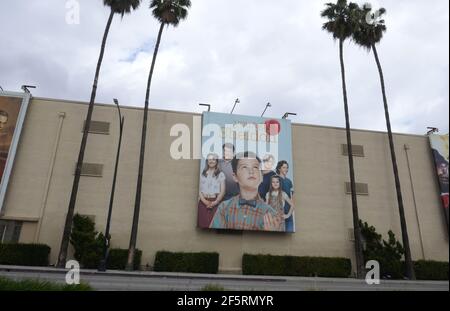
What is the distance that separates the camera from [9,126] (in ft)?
78.9

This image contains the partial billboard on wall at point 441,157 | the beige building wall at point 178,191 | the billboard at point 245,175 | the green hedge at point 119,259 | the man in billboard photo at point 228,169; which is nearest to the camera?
the green hedge at point 119,259

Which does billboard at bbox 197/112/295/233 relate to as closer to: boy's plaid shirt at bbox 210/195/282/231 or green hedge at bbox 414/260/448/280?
boy's plaid shirt at bbox 210/195/282/231

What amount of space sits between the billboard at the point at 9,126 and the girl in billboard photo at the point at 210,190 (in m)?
12.8

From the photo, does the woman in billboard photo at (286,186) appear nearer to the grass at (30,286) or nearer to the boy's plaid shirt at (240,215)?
the boy's plaid shirt at (240,215)

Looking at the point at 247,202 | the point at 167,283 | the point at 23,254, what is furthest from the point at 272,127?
the point at 23,254

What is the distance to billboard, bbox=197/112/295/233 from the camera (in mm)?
24078

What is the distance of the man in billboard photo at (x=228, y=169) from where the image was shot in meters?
24.5

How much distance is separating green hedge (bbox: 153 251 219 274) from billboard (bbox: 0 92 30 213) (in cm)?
1078

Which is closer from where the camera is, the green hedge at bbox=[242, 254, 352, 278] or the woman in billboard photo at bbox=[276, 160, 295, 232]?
the green hedge at bbox=[242, 254, 352, 278]

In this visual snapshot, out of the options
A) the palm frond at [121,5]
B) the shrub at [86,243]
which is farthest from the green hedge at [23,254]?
the palm frond at [121,5]

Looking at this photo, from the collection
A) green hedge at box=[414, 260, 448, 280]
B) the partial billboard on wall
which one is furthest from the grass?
the partial billboard on wall

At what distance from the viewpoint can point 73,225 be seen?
22078 millimetres
